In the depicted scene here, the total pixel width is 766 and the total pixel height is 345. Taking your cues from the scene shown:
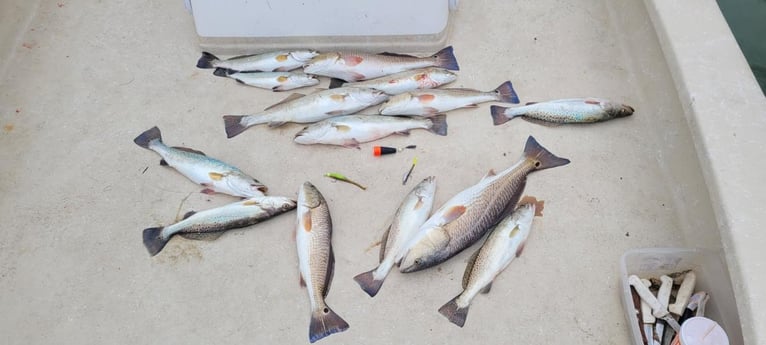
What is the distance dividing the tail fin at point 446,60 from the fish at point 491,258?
3.22 ft

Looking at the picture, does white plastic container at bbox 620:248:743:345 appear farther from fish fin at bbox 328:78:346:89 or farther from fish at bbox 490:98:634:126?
fish fin at bbox 328:78:346:89

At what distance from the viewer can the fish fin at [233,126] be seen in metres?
2.90

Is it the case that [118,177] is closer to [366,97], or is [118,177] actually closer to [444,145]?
[366,97]

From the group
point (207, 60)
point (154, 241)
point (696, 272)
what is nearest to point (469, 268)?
point (696, 272)

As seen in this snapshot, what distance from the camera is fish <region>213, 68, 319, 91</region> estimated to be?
9.97 feet

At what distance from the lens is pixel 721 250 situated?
2207mm

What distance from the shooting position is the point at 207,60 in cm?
Result: 320

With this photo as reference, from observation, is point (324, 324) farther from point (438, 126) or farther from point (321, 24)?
point (321, 24)

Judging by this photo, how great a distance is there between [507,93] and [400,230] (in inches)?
39.5

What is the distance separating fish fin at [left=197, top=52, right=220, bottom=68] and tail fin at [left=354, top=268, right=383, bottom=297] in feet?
5.17

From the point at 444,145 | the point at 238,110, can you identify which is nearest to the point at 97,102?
the point at 238,110

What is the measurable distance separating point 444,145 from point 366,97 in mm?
469

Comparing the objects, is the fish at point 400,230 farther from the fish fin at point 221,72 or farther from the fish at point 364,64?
the fish fin at point 221,72

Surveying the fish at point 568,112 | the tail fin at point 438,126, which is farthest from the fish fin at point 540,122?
the tail fin at point 438,126
